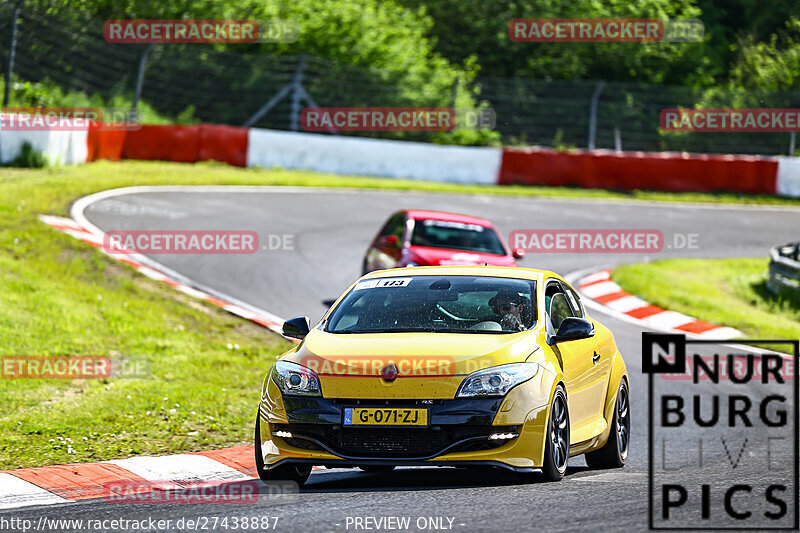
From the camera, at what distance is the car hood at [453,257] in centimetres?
1552

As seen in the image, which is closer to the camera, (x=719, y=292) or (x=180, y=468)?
(x=180, y=468)

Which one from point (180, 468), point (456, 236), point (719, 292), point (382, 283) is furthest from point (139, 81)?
point (382, 283)

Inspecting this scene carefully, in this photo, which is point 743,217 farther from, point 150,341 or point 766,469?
point 766,469

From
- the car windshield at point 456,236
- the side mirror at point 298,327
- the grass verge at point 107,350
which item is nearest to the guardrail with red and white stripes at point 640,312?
the car windshield at point 456,236

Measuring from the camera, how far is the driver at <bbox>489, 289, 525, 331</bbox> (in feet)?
25.7

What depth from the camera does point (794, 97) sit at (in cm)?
3419

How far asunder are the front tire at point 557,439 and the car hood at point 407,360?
1.19 feet

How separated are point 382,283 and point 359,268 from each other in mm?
10239

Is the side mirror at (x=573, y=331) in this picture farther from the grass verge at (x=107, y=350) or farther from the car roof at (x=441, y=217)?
the car roof at (x=441, y=217)

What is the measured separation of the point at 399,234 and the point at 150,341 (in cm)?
474

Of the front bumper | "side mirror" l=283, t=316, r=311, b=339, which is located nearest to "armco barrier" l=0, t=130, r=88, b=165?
"side mirror" l=283, t=316, r=311, b=339

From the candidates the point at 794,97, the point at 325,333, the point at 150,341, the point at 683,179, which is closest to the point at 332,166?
the point at 683,179

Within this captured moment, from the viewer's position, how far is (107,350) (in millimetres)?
12008

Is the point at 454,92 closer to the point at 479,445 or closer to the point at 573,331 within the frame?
the point at 573,331
